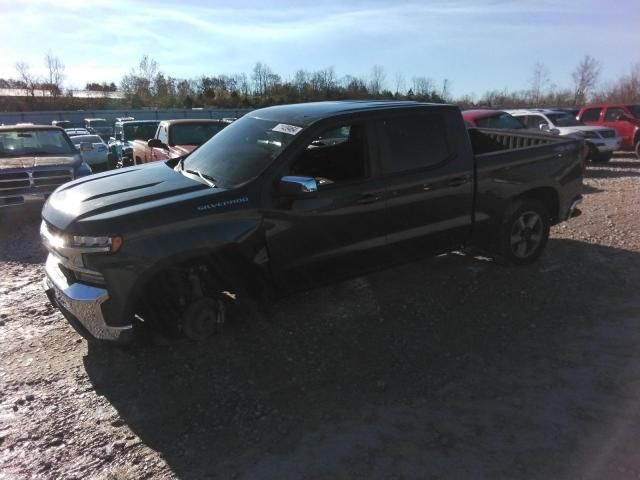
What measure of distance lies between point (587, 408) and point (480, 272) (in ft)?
8.01

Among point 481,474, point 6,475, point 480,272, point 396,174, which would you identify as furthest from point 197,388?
point 480,272

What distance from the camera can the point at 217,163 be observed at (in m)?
4.39

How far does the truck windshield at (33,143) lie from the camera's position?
912 cm

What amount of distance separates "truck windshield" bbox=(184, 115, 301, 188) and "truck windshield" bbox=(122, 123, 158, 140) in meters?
12.0

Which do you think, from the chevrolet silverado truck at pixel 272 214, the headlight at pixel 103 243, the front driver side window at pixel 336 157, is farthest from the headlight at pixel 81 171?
the headlight at pixel 103 243

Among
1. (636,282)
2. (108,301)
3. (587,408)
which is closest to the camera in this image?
(587,408)

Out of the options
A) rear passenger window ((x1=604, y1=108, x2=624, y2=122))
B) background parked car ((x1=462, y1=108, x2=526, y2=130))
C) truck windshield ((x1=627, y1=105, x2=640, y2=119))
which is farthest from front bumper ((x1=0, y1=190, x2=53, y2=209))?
truck windshield ((x1=627, y1=105, x2=640, y2=119))

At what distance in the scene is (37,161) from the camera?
344 inches

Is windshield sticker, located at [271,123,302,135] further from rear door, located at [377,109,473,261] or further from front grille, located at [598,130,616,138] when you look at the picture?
front grille, located at [598,130,616,138]

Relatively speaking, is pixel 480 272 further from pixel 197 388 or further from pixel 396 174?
pixel 197 388

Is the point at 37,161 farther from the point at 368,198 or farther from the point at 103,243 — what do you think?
the point at 368,198

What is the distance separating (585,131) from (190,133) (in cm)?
1189

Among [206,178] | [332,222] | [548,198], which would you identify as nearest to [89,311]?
[206,178]

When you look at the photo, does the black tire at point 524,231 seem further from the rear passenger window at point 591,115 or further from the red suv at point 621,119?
the rear passenger window at point 591,115
